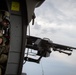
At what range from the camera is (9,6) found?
203 inches

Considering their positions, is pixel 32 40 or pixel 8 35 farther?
pixel 32 40

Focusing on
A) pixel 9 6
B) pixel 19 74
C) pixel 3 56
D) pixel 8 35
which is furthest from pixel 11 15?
pixel 19 74

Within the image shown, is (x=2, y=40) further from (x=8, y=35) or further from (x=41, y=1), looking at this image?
(x=41, y=1)

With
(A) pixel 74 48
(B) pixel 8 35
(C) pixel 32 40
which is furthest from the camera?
(A) pixel 74 48

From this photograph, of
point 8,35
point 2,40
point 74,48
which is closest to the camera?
point 2,40

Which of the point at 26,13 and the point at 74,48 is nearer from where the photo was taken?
the point at 26,13

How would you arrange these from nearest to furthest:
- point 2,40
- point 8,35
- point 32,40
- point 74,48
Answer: point 2,40 → point 8,35 → point 32,40 → point 74,48

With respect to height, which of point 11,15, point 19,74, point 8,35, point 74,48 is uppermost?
point 11,15

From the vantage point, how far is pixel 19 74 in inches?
206

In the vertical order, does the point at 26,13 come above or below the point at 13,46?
above

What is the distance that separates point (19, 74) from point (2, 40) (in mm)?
951

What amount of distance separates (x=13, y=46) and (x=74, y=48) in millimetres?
2919

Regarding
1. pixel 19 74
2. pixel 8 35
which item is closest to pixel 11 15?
pixel 8 35

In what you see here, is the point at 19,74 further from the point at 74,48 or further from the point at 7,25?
the point at 74,48
